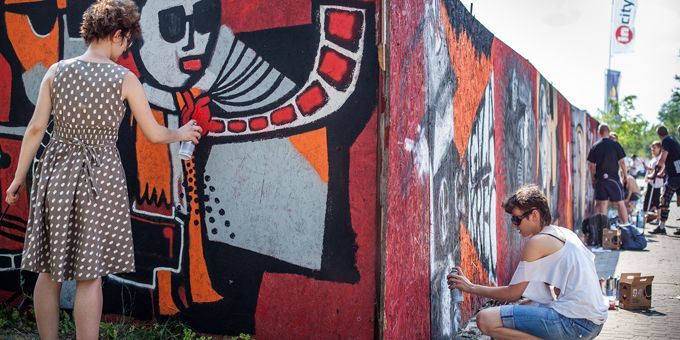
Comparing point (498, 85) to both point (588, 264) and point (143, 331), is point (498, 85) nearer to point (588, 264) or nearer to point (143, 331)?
point (588, 264)

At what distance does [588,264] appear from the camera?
4.11 meters

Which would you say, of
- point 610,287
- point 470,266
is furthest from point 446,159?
point 610,287

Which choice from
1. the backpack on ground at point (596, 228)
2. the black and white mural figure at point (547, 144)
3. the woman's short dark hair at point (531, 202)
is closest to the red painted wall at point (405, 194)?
the woman's short dark hair at point (531, 202)

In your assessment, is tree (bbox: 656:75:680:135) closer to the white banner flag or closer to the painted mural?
the white banner flag

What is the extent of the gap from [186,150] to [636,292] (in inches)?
188

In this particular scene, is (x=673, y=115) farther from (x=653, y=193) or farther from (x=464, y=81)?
(x=464, y=81)

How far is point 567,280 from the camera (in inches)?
159

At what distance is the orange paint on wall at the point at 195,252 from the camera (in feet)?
13.3

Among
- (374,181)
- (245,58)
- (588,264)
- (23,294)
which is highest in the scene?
(245,58)

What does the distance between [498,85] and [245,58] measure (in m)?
3.43

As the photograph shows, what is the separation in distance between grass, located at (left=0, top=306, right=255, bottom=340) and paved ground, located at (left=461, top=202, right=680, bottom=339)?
2.09m

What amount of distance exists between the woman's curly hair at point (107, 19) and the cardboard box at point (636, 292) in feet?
17.2

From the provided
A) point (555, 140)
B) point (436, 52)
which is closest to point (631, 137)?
point (555, 140)

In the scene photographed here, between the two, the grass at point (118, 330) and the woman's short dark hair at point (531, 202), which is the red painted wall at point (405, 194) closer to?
the woman's short dark hair at point (531, 202)
